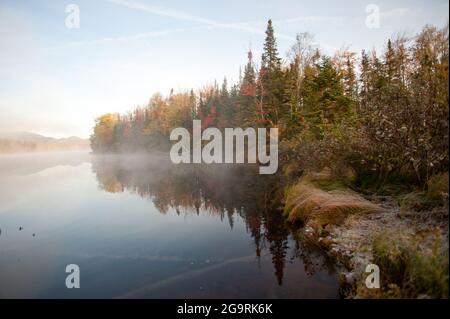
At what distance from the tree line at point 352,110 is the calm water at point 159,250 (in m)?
4.84

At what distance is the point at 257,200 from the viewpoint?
1422 cm

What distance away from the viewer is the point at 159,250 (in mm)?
8453

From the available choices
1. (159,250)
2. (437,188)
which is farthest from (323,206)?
(159,250)

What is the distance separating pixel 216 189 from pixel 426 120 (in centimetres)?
1261

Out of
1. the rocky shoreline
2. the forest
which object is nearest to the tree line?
the forest

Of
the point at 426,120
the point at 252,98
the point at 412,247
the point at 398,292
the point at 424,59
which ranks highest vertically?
the point at 252,98

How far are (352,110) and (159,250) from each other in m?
21.5

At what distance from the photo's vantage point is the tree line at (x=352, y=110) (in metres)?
8.30

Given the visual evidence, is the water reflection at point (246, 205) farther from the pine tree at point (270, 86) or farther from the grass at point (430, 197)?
the pine tree at point (270, 86)

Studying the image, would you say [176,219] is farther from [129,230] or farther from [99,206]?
[99,206]

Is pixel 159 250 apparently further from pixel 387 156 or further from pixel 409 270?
pixel 387 156

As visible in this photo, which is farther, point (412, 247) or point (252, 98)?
point (252, 98)
